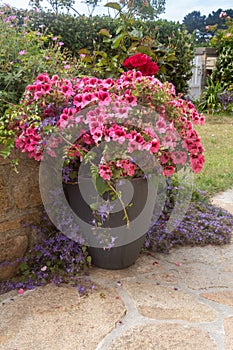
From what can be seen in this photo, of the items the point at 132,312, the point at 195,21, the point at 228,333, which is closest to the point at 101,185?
the point at 132,312

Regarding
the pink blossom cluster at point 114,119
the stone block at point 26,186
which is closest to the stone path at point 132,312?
the stone block at point 26,186

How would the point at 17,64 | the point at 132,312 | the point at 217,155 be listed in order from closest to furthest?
the point at 132,312, the point at 17,64, the point at 217,155

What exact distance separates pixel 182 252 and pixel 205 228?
33cm

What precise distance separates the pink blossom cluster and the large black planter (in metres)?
0.14

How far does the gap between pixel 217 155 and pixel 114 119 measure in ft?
11.0

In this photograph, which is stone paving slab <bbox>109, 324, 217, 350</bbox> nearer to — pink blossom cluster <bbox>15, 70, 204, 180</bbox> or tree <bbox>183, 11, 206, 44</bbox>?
pink blossom cluster <bbox>15, 70, 204, 180</bbox>

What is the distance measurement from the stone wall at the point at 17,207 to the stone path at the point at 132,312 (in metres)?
0.22

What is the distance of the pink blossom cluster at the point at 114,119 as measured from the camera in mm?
1857

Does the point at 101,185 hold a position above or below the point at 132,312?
above

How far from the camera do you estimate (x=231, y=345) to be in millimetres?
A: 1625

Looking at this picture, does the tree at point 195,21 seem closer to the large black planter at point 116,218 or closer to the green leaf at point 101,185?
the large black planter at point 116,218

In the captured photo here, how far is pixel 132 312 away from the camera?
1.84 m

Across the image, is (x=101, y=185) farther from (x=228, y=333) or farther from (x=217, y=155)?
(x=217, y=155)

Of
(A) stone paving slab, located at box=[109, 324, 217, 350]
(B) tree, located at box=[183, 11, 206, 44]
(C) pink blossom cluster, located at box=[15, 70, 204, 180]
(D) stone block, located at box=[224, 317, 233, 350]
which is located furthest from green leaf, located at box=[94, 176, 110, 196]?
(B) tree, located at box=[183, 11, 206, 44]
